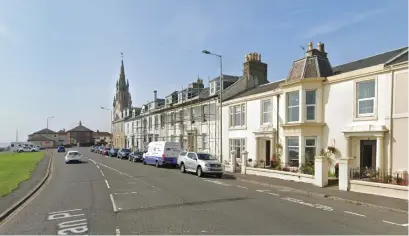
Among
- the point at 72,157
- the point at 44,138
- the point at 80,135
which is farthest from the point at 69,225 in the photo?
the point at 44,138

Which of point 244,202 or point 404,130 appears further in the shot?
point 404,130

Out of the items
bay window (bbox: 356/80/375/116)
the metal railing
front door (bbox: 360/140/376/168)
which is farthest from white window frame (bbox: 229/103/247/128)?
the metal railing

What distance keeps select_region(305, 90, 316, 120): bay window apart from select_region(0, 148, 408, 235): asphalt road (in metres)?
7.59

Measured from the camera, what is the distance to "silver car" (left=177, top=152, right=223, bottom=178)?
22719 millimetres

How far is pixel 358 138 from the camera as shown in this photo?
61.1ft

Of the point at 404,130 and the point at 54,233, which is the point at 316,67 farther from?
the point at 54,233

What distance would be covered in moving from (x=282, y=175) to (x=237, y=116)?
10215 millimetres

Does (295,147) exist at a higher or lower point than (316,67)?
lower

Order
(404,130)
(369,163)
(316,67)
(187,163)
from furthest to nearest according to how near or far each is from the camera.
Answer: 1. (187,163)
2. (316,67)
3. (369,163)
4. (404,130)

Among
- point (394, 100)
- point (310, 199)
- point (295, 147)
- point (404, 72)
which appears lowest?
point (310, 199)

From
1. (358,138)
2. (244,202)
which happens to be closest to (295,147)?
(358,138)

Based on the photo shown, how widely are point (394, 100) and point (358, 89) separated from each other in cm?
245

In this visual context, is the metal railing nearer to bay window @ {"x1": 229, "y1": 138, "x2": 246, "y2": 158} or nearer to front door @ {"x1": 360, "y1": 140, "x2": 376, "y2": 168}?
front door @ {"x1": 360, "y1": 140, "x2": 376, "y2": 168}

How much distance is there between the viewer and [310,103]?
21.4 metres
